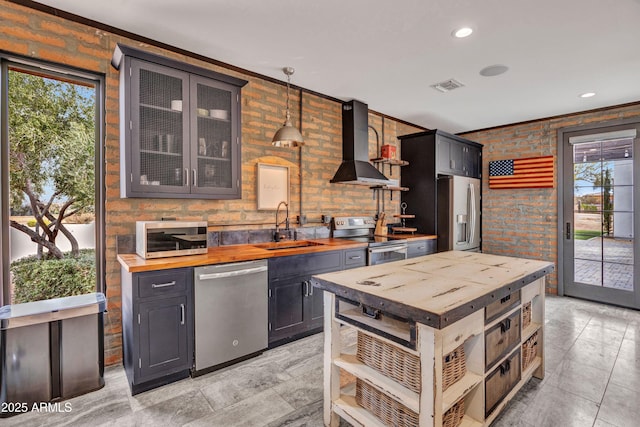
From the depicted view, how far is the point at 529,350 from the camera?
7.66 feet

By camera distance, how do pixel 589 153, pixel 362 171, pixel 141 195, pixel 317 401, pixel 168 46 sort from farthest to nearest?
pixel 589 153 → pixel 362 171 → pixel 168 46 → pixel 141 195 → pixel 317 401

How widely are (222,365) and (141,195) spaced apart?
1.53 m

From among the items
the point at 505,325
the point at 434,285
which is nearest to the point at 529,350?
the point at 505,325

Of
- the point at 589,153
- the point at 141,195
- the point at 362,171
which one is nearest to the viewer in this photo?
the point at 141,195

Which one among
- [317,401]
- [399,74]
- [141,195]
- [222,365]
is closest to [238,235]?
[141,195]

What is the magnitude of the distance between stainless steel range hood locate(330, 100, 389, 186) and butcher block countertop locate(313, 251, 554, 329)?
1855 millimetres

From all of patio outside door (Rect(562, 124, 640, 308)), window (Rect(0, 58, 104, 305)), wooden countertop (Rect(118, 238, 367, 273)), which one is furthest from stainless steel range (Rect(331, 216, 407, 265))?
patio outside door (Rect(562, 124, 640, 308))

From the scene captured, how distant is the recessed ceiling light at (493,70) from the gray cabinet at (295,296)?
245 cm

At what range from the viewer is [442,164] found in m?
4.86

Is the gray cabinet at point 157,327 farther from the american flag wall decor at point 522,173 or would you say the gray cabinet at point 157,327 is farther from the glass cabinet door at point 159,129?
the american flag wall decor at point 522,173

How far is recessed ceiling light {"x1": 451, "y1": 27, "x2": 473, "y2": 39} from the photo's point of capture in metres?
2.53

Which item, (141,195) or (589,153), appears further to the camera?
(589,153)

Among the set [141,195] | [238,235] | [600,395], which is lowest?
[600,395]

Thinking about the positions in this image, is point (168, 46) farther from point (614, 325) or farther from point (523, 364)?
point (614, 325)
